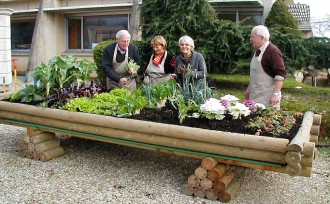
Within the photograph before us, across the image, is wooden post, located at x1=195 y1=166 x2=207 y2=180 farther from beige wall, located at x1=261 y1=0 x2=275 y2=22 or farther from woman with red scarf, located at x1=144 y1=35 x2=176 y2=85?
beige wall, located at x1=261 y1=0 x2=275 y2=22

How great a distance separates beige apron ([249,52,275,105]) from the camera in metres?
4.85

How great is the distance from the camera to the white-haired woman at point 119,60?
587 cm

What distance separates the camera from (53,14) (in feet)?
58.1

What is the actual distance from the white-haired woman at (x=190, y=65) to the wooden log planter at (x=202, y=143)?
1.15 meters

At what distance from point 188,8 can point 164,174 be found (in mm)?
6455

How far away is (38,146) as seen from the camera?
527 cm

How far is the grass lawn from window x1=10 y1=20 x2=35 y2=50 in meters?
12.4

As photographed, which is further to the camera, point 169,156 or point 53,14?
point 53,14

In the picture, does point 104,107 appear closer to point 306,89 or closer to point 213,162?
point 213,162

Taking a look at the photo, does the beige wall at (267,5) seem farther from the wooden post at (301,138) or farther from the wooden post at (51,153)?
the wooden post at (51,153)

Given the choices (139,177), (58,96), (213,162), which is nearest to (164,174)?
(139,177)

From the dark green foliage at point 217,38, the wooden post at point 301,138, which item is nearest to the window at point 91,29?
the dark green foliage at point 217,38

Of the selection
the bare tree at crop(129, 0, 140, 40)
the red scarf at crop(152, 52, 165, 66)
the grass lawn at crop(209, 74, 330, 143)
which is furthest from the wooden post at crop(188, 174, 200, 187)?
the bare tree at crop(129, 0, 140, 40)

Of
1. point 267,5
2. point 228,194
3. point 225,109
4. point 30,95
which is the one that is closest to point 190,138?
point 228,194
